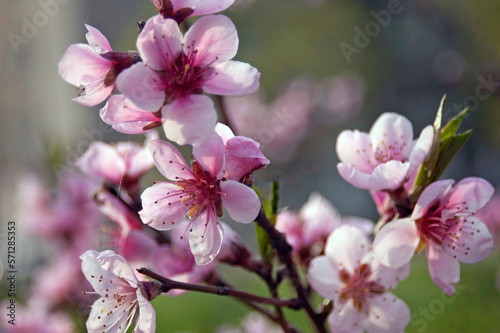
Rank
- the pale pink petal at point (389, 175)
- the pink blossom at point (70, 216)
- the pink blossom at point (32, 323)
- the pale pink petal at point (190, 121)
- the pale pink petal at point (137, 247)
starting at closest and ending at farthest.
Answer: the pale pink petal at point (190, 121) < the pale pink petal at point (389, 175) < the pale pink petal at point (137, 247) < the pink blossom at point (32, 323) < the pink blossom at point (70, 216)

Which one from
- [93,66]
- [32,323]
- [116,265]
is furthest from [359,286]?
[32,323]

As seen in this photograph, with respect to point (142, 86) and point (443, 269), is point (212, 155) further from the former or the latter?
point (443, 269)

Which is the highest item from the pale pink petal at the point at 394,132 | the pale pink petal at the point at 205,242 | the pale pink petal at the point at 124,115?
the pale pink petal at the point at 124,115

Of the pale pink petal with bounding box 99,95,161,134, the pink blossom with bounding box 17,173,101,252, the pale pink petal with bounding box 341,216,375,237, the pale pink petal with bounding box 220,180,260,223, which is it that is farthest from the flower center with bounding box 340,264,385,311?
the pink blossom with bounding box 17,173,101,252

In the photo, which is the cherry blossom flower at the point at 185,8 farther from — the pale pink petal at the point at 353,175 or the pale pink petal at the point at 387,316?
the pale pink petal at the point at 387,316

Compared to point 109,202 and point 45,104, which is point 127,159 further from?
point 45,104

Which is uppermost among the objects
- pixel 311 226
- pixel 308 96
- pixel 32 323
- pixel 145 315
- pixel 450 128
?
pixel 450 128

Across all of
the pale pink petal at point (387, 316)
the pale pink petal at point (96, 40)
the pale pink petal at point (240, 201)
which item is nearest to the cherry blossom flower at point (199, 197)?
the pale pink petal at point (240, 201)

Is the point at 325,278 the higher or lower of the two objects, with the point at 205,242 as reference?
lower
